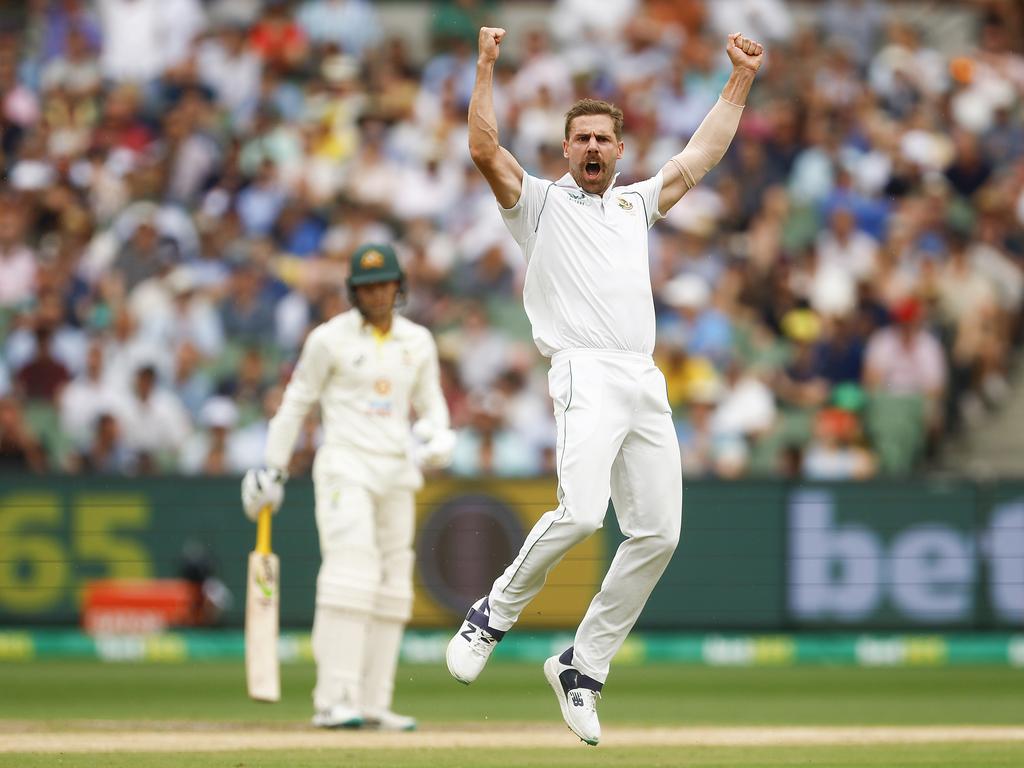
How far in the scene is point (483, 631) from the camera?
296 inches

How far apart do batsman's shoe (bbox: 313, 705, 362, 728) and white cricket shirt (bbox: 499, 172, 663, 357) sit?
2.54 meters

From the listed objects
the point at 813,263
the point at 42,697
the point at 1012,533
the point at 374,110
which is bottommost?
the point at 42,697

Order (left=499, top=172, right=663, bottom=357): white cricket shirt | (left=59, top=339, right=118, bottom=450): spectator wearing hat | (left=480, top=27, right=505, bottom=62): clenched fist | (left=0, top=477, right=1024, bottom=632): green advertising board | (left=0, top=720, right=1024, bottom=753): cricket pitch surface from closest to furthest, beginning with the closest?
(left=480, top=27, right=505, bottom=62): clenched fist
(left=499, top=172, right=663, bottom=357): white cricket shirt
(left=0, top=720, right=1024, bottom=753): cricket pitch surface
(left=0, top=477, right=1024, bottom=632): green advertising board
(left=59, top=339, right=118, bottom=450): spectator wearing hat

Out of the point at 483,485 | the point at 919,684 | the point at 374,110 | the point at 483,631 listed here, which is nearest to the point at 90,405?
the point at 483,485

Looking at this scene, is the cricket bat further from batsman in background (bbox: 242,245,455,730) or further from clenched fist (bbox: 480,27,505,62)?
clenched fist (bbox: 480,27,505,62)

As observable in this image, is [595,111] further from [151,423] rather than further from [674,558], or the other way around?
[151,423]

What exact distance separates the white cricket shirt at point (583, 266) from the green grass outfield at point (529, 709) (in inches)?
71.5

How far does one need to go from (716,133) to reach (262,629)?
3.45 meters

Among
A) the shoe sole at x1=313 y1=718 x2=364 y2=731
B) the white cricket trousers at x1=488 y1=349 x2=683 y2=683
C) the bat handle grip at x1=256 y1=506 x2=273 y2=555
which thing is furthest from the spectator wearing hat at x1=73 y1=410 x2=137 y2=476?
the white cricket trousers at x1=488 y1=349 x2=683 y2=683

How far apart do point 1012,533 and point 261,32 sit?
8551 millimetres

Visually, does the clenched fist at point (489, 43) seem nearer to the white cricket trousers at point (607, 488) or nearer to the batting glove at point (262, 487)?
the white cricket trousers at point (607, 488)

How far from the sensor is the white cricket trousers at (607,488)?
286 inches

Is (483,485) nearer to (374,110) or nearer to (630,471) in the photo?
(374,110)

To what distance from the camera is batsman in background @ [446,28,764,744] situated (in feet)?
23.9
